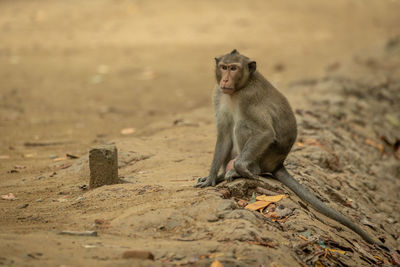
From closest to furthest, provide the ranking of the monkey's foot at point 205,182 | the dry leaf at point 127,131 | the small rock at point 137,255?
the small rock at point 137,255 < the monkey's foot at point 205,182 < the dry leaf at point 127,131

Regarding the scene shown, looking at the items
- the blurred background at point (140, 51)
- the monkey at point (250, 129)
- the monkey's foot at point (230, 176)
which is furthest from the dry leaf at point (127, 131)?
the monkey's foot at point (230, 176)

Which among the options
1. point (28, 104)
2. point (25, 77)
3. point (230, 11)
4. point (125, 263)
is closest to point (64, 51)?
point (25, 77)

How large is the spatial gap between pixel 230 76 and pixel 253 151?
27.4 inches

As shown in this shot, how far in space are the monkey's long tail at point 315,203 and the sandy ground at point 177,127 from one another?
0.07 meters

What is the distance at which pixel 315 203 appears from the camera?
540 centimetres

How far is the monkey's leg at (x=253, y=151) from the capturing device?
5293 millimetres

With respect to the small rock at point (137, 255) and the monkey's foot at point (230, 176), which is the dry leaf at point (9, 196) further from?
the small rock at point (137, 255)

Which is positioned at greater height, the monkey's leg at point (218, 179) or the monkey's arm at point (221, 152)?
the monkey's arm at point (221, 152)

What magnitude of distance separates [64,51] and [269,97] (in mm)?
10444

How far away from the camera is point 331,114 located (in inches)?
361

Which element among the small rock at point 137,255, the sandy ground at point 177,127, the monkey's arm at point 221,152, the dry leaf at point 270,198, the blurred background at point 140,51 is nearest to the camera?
the small rock at point 137,255

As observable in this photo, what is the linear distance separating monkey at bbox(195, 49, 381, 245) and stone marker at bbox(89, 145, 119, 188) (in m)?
0.80

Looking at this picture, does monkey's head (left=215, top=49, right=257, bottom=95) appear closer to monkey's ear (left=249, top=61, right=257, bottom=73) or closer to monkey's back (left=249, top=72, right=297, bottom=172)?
monkey's ear (left=249, top=61, right=257, bottom=73)

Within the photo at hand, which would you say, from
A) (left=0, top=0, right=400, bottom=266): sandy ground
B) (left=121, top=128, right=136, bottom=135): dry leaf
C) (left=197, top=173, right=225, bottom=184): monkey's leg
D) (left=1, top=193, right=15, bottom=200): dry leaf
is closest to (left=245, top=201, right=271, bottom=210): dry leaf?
(left=0, top=0, right=400, bottom=266): sandy ground
